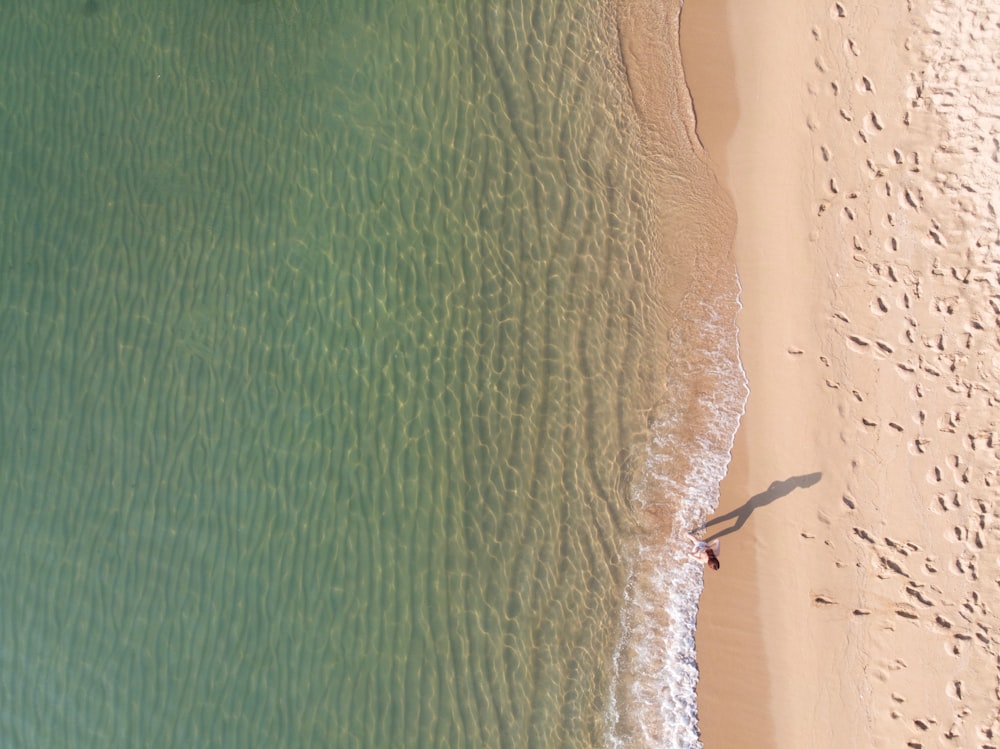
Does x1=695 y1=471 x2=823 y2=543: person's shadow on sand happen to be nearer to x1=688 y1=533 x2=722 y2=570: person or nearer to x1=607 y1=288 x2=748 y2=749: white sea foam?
x1=688 y1=533 x2=722 y2=570: person

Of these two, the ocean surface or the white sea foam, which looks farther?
the white sea foam

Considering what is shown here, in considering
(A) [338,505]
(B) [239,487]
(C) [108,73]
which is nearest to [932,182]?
(A) [338,505]

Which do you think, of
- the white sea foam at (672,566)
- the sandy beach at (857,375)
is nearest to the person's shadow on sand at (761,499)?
the sandy beach at (857,375)

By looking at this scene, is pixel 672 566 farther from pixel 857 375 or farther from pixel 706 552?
pixel 857 375

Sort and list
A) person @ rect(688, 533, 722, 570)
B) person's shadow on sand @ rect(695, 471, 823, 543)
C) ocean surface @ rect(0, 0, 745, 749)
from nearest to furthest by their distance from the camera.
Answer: ocean surface @ rect(0, 0, 745, 749)
person @ rect(688, 533, 722, 570)
person's shadow on sand @ rect(695, 471, 823, 543)

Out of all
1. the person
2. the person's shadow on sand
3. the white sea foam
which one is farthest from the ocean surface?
the person's shadow on sand
